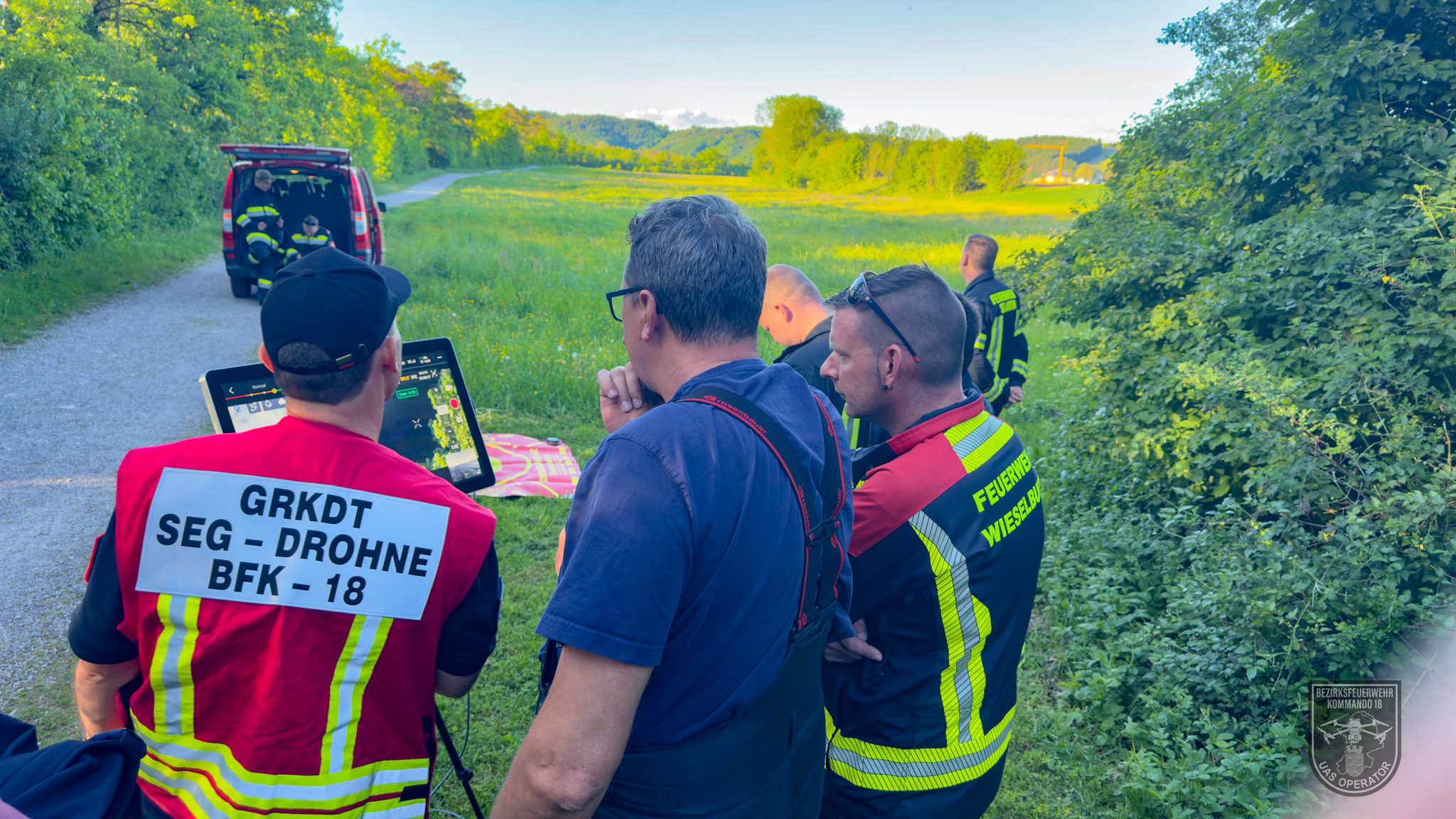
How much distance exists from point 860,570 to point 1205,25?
25.8ft

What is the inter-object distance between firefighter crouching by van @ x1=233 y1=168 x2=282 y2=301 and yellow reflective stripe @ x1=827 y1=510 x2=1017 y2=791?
1194 centimetres

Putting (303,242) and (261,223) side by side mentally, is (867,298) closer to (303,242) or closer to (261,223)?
(303,242)

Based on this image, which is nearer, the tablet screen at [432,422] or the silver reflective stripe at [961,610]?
the silver reflective stripe at [961,610]

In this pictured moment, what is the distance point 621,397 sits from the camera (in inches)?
72.4

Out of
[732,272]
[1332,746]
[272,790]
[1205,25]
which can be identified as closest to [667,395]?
[732,272]

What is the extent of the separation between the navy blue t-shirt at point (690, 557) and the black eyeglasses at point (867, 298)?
0.76 metres

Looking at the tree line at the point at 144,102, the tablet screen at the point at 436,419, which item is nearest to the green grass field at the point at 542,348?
the tablet screen at the point at 436,419

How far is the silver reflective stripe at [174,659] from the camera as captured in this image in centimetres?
154

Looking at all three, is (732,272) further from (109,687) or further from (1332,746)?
(1332,746)

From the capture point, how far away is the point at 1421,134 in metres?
4.35

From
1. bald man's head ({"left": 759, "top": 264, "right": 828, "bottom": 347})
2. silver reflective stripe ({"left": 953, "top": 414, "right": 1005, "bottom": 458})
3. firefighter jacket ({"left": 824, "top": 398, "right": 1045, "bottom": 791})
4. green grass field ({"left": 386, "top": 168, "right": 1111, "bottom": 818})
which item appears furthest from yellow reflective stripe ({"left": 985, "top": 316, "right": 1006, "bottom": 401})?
firefighter jacket ({"left": 824, "top": 398, "right": 1045, "bottom": 791})

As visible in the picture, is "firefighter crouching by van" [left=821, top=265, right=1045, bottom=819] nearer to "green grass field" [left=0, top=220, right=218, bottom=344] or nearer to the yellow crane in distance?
"green grass field" [left=0, top=220, right=218, bottom=344]

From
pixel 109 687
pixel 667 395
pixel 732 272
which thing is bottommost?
pixel 109 687

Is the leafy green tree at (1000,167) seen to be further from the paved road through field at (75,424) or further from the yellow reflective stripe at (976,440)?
the yellow reflective stripe at (976,440)
